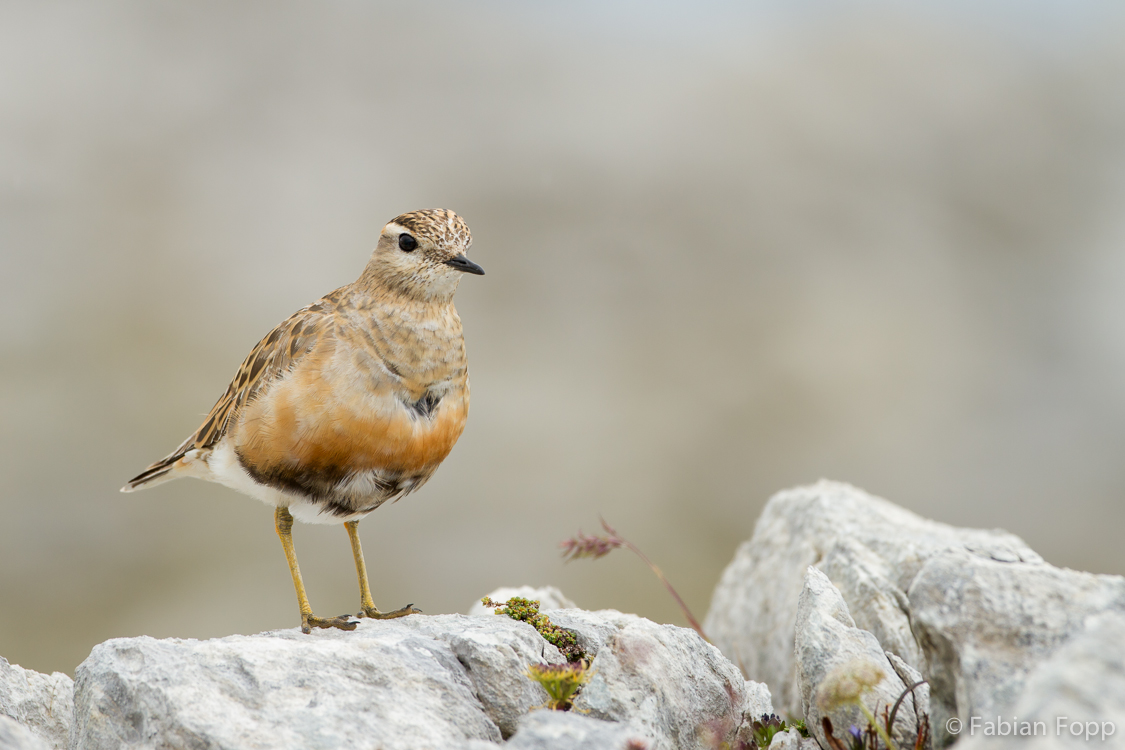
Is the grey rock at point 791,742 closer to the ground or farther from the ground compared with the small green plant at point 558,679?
closer to the ground

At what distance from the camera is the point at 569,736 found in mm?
3715

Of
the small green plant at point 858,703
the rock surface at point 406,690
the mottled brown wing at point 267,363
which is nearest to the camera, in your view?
the small green plant at point 858,703

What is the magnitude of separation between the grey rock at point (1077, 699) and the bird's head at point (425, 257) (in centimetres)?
418

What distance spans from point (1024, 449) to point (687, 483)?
796 centimetres

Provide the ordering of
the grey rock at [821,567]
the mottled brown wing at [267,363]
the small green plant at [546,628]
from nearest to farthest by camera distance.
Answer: the small green plant at [546,628], the mottled brown wing at [267,363], the grey rock at [821,567]

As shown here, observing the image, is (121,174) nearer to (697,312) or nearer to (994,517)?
(697,312)

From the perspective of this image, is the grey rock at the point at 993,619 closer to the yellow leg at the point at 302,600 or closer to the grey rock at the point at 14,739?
the yellow leg at the point at 302,600

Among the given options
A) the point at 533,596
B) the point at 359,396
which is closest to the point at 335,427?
the point at 359,396

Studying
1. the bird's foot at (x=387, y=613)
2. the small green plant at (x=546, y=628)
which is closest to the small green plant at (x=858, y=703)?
the small green plant at (x=546, y=628)

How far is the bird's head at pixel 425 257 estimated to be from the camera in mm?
6297

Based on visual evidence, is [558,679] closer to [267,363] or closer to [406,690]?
[406,690]

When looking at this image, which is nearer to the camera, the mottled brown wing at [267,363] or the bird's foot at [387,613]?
the mottled brown wing at [267,363]

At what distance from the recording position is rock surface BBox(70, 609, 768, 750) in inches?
163

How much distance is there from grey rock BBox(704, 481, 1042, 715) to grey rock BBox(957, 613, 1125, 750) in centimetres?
272
